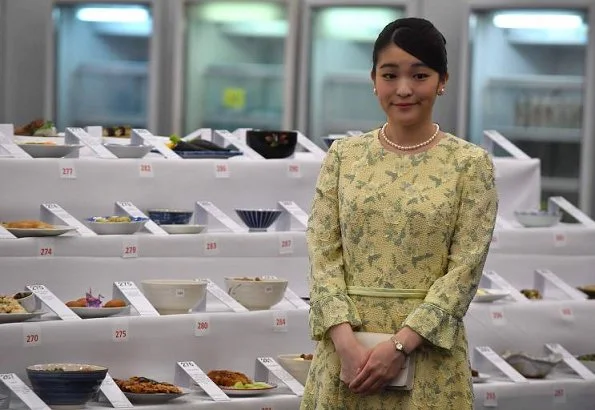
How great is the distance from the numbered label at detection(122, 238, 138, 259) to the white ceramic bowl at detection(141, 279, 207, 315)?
11 cm

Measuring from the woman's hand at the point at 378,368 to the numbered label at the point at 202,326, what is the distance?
146 cm

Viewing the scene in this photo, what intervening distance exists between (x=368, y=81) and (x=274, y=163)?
3.25m

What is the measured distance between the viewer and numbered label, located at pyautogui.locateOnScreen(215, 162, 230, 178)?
153 inches

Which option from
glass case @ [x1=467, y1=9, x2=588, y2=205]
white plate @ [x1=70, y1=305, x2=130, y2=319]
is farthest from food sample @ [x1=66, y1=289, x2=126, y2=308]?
glass case @ [x1=467, y1=9, x2=588, y2=205]

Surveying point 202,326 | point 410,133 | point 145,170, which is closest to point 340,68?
point 145,170

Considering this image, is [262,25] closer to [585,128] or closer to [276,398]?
[585,128]

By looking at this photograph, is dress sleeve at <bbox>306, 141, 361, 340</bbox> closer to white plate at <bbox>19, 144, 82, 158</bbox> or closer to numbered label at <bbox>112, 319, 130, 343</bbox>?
numbered label at <bbox>112, 319, 130, 343</bbox>

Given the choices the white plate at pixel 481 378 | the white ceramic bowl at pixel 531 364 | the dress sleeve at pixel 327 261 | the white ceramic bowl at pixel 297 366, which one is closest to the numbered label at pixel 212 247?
the white ceramic bowl at pixel 297 366

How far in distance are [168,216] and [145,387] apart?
69 centimetres

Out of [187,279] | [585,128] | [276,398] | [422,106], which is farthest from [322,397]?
[585,128]

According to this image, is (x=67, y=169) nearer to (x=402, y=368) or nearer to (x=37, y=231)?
(x=37, y=231)

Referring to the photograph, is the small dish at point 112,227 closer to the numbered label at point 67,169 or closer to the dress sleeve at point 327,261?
the numbered label at point 67,169

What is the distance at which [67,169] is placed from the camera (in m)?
3.59

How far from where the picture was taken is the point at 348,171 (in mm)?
2127
